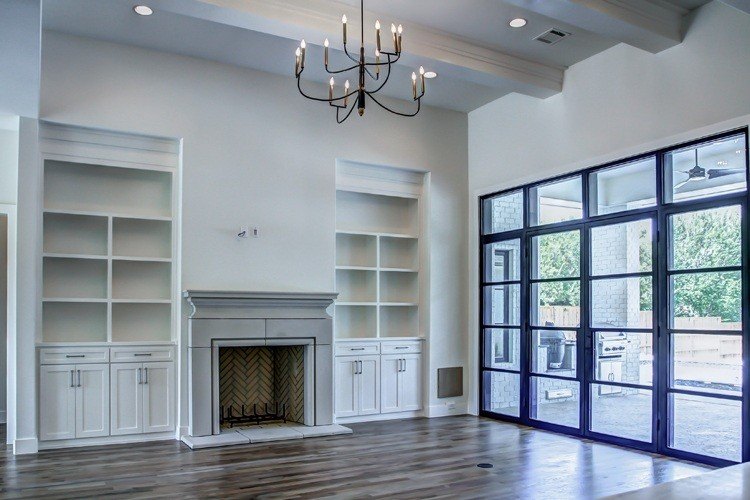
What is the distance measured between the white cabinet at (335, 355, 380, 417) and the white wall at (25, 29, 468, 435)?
29.5 inches

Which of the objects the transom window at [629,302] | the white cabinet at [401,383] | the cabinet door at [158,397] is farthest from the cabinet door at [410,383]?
the cabinet door at [158,397]

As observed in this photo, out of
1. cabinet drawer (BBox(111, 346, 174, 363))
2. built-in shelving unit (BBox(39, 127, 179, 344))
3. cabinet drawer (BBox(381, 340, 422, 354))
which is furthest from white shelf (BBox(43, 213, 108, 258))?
cabinet drawer (BBox(381, 340, 422, 354))

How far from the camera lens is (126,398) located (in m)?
6.27

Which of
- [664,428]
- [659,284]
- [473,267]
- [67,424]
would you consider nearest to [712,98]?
[659,284]

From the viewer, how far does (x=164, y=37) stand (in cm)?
614

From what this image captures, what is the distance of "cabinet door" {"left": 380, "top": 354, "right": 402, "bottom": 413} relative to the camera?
763cm

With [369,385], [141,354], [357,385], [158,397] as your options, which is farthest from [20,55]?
[369,385]

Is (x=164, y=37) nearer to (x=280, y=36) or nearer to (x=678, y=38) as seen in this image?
(x=280, y=36)

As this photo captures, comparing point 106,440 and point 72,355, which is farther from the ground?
point 72,355

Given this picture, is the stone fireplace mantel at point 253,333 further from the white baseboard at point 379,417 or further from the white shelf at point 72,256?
the white shelf at point 72,256

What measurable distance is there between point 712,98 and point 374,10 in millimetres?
2945

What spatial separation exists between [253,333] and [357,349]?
1.38 metres

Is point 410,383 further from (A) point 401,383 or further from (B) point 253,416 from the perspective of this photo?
(B) point 253,416

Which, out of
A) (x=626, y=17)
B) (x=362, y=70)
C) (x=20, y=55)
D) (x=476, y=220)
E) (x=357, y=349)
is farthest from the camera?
(x=476, y=220)
